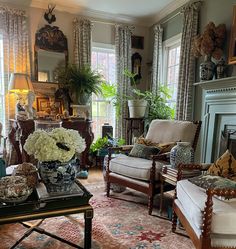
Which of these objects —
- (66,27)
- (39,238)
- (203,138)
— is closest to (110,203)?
(39,238)

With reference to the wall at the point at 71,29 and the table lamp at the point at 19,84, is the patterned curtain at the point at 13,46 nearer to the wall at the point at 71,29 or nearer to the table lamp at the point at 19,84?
the wall at the point at 71,29

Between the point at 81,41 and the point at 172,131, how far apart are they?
7.65 feet

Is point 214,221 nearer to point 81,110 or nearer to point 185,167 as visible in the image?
point 185,167

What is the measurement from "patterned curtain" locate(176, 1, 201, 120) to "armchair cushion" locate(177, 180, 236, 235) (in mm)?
1854

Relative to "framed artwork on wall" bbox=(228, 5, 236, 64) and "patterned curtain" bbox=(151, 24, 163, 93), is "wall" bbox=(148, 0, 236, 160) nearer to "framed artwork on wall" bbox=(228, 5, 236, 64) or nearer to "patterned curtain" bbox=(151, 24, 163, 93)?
"framed artwork on wall" bbox=(228, 5, 236, 64)

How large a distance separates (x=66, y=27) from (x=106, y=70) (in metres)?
1.03

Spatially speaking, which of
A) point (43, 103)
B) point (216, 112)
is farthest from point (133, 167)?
point (43, 103)

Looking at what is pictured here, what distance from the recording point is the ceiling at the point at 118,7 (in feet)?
12.1

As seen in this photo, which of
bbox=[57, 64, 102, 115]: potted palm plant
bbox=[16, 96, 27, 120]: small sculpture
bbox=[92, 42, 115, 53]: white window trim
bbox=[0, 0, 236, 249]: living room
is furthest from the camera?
bbox=[92, 42, 115, 53]: white window trim

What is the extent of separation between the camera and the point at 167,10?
391 cm

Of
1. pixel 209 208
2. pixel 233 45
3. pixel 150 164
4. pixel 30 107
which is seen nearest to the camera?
pixel 209 208

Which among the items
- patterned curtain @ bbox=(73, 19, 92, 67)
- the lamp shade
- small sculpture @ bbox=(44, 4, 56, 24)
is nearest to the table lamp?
the lamp shade

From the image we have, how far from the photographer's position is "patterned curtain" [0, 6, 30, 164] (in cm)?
358

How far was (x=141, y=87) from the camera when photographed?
4652 mm
